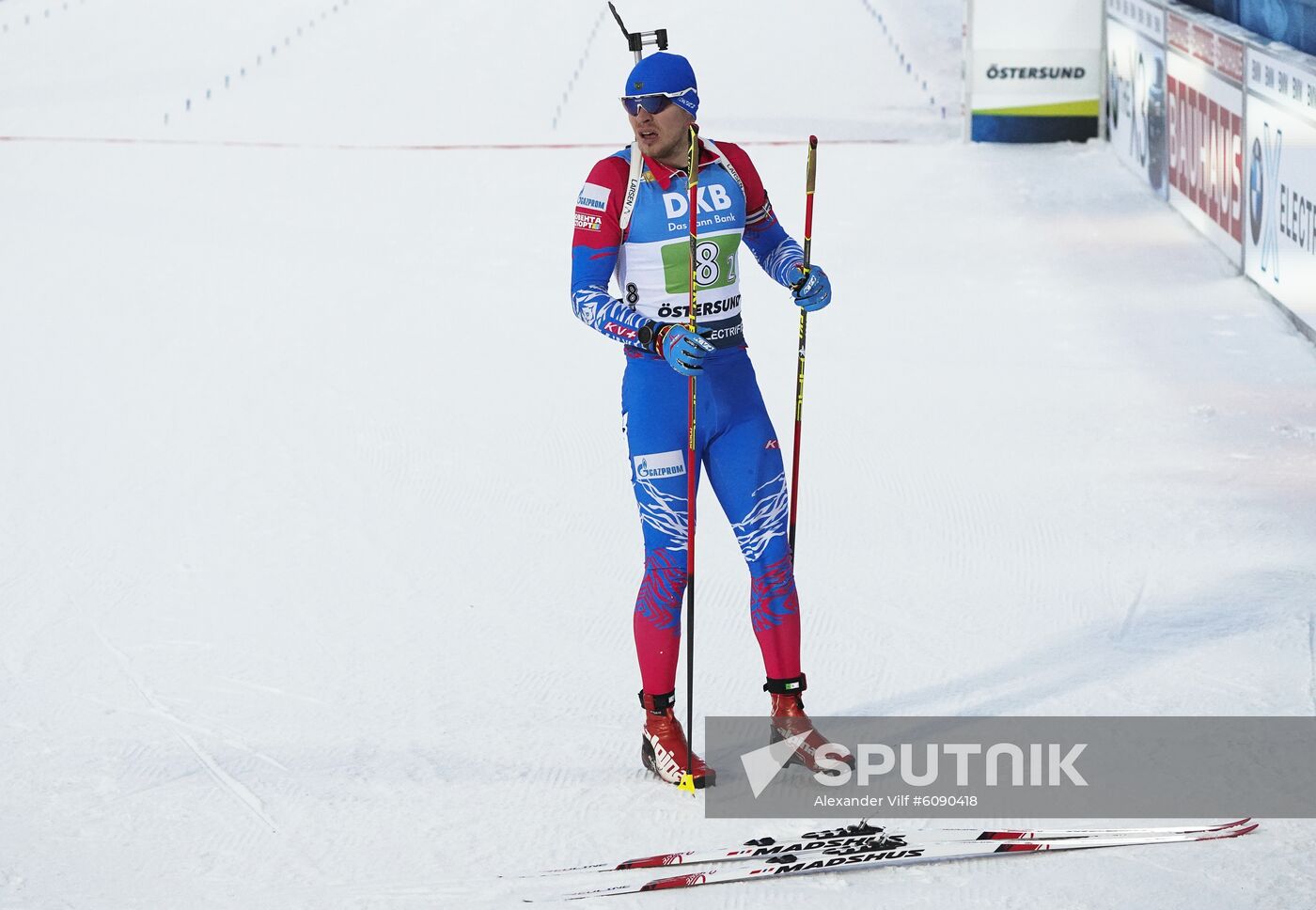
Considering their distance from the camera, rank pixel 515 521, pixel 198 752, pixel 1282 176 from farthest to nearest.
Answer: pixel 1282 176, pixel 515 521, pixel 198 752

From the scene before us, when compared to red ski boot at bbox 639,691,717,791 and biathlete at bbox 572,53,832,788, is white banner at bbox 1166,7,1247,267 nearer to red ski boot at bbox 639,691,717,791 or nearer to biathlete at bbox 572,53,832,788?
biathlete at bbox 572,53,832,788

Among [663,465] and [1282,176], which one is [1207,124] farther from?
[663,465]

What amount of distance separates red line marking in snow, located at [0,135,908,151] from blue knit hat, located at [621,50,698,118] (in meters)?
11.5

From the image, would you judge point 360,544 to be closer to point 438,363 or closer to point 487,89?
point 438,363

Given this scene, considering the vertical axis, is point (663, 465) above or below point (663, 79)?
below

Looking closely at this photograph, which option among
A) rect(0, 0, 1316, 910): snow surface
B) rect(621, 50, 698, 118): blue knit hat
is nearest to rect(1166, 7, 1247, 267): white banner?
rect(0, 0, 1316, 910): snow surface

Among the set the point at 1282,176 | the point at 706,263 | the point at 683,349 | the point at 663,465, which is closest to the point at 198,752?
the point at 663,465

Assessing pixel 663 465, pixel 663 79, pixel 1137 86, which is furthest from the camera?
pixel 1137 86

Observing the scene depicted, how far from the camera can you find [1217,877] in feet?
13.8

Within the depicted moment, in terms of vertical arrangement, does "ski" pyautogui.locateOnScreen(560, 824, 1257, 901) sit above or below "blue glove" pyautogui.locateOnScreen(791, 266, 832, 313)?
below

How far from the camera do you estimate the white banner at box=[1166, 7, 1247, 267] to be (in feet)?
35.6

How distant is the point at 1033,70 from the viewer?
1605cm

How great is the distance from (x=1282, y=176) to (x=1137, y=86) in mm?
4532

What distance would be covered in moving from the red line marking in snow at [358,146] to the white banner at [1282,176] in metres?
5.92
